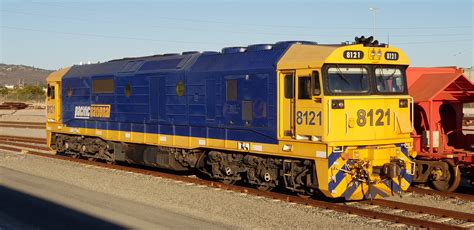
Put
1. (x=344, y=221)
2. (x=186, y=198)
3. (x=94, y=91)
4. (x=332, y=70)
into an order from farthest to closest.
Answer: (x=94, y=91) → (x=186, y=198) → (x=332, y=70) → (x=344, y=221)

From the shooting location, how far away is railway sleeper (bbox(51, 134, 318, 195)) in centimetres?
1266

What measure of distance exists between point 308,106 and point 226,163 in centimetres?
342

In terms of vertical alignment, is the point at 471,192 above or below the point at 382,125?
below

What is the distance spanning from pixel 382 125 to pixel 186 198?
15.1 feet

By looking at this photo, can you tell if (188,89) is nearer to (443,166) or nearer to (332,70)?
(332,70)

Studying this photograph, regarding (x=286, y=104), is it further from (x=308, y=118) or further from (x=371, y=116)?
(x=371, y=116)

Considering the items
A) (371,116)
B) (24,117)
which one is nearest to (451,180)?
(371,116)

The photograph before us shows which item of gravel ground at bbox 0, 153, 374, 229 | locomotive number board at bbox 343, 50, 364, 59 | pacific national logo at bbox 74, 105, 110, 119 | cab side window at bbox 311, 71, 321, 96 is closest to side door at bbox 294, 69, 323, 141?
cab side window at bbox 311, 71, 321, 96

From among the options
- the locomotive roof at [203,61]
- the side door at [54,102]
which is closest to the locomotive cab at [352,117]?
the locomotive roof at [203,61]

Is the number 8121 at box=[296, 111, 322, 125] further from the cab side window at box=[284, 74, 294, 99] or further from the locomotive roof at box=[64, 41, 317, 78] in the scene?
the locomotive roof at box=[64, 41, 317, 78]

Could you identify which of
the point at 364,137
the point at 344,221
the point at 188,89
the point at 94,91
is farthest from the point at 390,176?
the point at 94,91

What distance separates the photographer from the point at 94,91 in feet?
65.9

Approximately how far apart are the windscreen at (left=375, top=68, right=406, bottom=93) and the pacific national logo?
9.79m

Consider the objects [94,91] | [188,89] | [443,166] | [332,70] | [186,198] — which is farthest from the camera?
[94,91]
